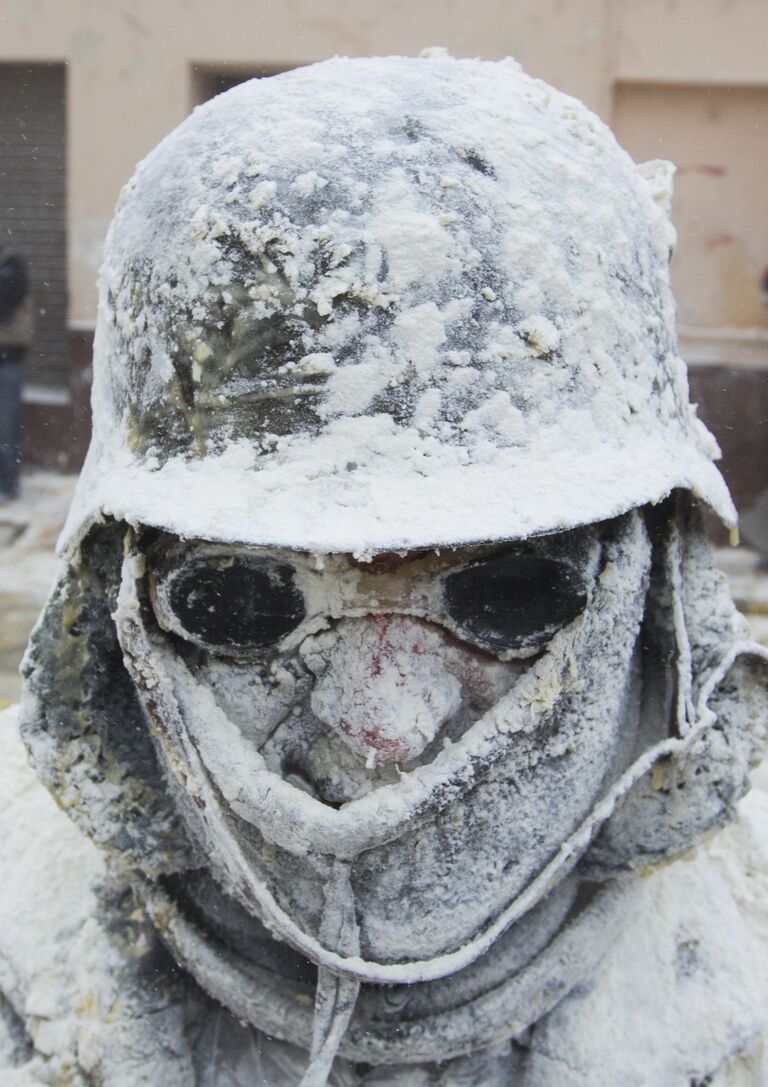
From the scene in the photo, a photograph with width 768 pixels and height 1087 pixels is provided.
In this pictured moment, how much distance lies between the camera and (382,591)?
1372mm

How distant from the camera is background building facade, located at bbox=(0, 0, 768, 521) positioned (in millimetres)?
5324

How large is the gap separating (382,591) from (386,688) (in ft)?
0.38

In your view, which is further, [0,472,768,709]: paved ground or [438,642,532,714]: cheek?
[0,472,768,709]: paved ground

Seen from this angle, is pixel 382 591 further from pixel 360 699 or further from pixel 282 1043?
pixel 282 1043

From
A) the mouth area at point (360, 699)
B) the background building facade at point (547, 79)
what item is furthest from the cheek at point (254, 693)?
the background building facade at point (547, 79)

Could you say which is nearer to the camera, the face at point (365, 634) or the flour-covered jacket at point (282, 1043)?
the face at point (365, 634)

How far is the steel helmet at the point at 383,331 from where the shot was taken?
1.28 metres

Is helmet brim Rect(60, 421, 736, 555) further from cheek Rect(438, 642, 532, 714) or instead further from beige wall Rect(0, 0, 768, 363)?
beige wall Rect(0, 0, 768, 363)

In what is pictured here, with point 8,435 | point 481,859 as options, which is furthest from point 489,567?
point 8,435

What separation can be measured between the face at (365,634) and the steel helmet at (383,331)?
94 mm

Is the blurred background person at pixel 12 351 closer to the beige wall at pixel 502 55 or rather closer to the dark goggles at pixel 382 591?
the beige wall at pixel 502 55

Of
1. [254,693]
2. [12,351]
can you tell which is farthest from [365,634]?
[12,351]

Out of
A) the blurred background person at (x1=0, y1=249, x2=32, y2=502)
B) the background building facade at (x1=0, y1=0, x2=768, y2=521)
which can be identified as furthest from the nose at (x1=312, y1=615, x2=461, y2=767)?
the blurred background person at (x1=0, y1=249, x2=32, y2=502)

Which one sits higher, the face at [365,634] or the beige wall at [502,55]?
the beige wall at [502,55]
